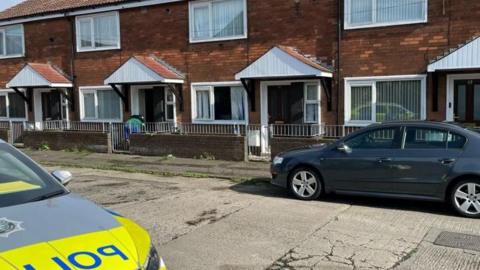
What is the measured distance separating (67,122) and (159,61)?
4703mm

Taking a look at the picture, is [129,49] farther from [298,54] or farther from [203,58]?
[298,54]

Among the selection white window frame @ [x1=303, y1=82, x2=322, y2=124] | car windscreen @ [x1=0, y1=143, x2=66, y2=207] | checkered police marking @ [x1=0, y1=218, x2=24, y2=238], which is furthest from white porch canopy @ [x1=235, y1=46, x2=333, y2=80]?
checkered police marking @ [x1=0, y1=218, x2=24, y2=238]

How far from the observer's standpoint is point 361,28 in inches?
520

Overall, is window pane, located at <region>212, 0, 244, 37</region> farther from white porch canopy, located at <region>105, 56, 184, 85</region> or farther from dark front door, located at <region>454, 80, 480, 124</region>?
dark front door, located at <region>454, 80, 480, 124</region>

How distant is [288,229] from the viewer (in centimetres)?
669

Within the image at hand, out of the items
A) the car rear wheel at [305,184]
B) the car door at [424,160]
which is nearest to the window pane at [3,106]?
the car rear wheel at [305,184]

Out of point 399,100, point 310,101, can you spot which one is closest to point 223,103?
point 310,101

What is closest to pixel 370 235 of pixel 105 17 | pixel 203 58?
pixel 203 58

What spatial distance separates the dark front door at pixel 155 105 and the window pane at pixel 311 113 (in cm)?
555

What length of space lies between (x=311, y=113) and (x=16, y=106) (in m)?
13.3

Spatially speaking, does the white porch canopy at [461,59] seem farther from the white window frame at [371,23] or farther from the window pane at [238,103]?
the window pane at [238,103]

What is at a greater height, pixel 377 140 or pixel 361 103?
pixel 361 103

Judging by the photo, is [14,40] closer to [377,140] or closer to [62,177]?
[377,140]

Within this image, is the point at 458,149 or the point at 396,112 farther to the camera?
the point at 396,112
